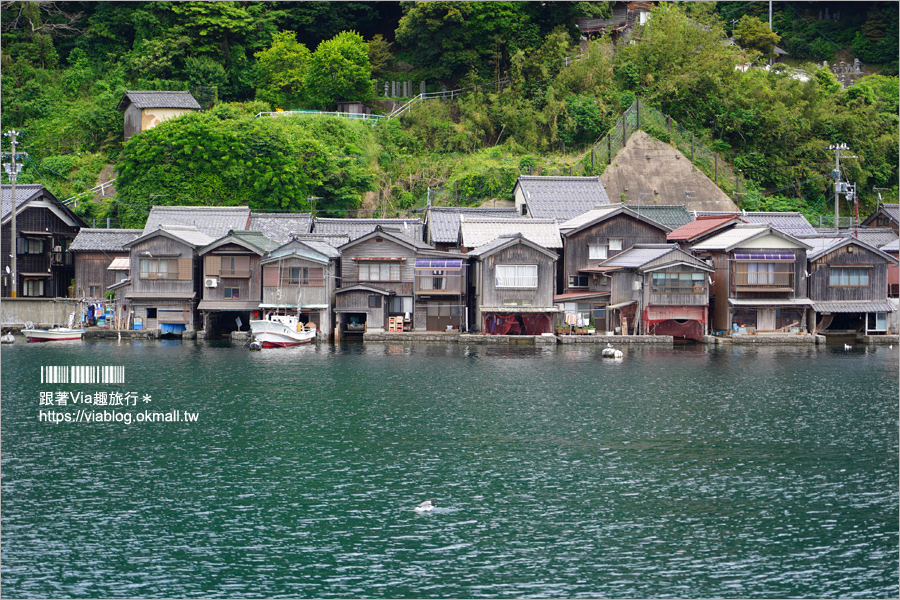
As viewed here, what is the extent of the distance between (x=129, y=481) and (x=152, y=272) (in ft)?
105

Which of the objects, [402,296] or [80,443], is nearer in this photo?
[80,443]

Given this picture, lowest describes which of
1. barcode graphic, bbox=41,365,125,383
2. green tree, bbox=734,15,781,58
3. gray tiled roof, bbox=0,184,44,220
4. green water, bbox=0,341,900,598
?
green water, bbox=0,341,900,598

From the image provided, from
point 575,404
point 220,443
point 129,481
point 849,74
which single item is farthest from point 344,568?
point 849,74

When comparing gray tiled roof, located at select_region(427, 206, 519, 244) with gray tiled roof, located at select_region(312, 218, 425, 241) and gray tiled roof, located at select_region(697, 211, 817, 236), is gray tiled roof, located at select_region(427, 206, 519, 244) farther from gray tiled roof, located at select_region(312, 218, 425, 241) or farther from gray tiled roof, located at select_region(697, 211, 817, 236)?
gray tiled roof, located at select_region(697, 211, 817, 236)

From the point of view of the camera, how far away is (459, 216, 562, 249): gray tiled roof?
54.5 meters

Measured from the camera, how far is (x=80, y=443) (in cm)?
2723

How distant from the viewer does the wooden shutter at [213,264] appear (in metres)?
53.4

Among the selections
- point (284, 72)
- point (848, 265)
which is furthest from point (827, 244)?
point (284, 72)

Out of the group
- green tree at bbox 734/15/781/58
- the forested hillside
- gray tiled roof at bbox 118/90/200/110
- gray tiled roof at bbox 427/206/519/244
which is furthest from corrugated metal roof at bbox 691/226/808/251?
gray tiled roof at bbox 118/90/200/110

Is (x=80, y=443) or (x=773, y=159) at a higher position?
(x=773, y=159)

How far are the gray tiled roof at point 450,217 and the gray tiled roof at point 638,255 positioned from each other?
8.81 m

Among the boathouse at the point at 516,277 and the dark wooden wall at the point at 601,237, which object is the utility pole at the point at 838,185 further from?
the boathouse at the point at 516,277

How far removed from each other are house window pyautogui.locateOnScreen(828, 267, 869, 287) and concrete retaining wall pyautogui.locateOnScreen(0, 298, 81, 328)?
45.1 m

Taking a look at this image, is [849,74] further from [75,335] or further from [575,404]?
[75,335]
